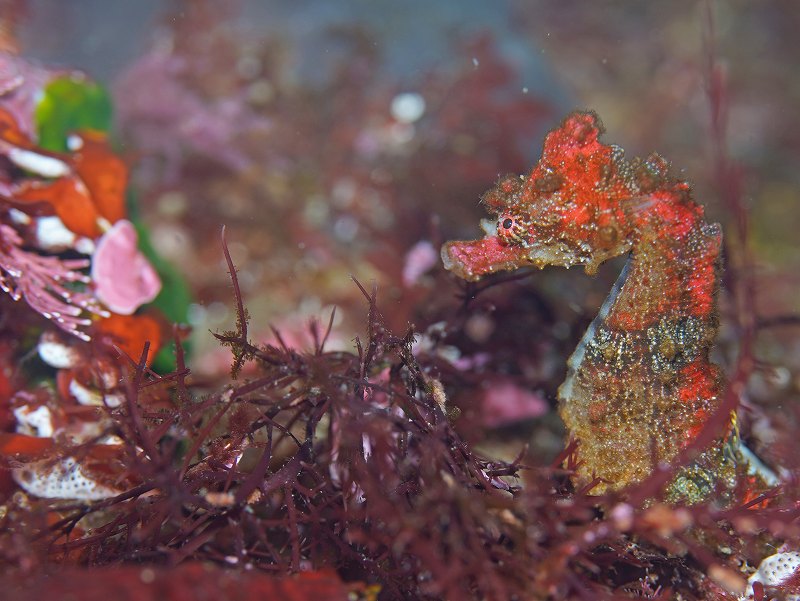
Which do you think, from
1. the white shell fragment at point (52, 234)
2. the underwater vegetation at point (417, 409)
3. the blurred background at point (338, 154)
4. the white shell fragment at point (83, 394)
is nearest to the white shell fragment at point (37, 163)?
the underwater vegetation at point (417, 409)

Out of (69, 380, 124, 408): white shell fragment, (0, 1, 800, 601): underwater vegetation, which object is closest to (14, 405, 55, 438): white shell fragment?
(0, 1, 800, 601): underwater vegetation

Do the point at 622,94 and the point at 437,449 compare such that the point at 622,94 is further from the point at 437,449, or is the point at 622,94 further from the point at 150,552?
the point at 150,552

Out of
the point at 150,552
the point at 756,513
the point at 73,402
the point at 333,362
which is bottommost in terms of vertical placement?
the point at 73,402

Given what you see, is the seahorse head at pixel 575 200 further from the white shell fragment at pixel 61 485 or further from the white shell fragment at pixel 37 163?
the white shell fragment at pixel 37 163

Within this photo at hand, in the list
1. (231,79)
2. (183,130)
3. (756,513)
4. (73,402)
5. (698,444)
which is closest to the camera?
(698,444)

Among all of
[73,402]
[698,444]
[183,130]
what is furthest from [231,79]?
[698,444]

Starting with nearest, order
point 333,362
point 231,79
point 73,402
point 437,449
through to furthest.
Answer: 1. point 437,449
2. point 333,362
3. point 73,402
4. point 231,79

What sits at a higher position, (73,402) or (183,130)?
(183,130)
